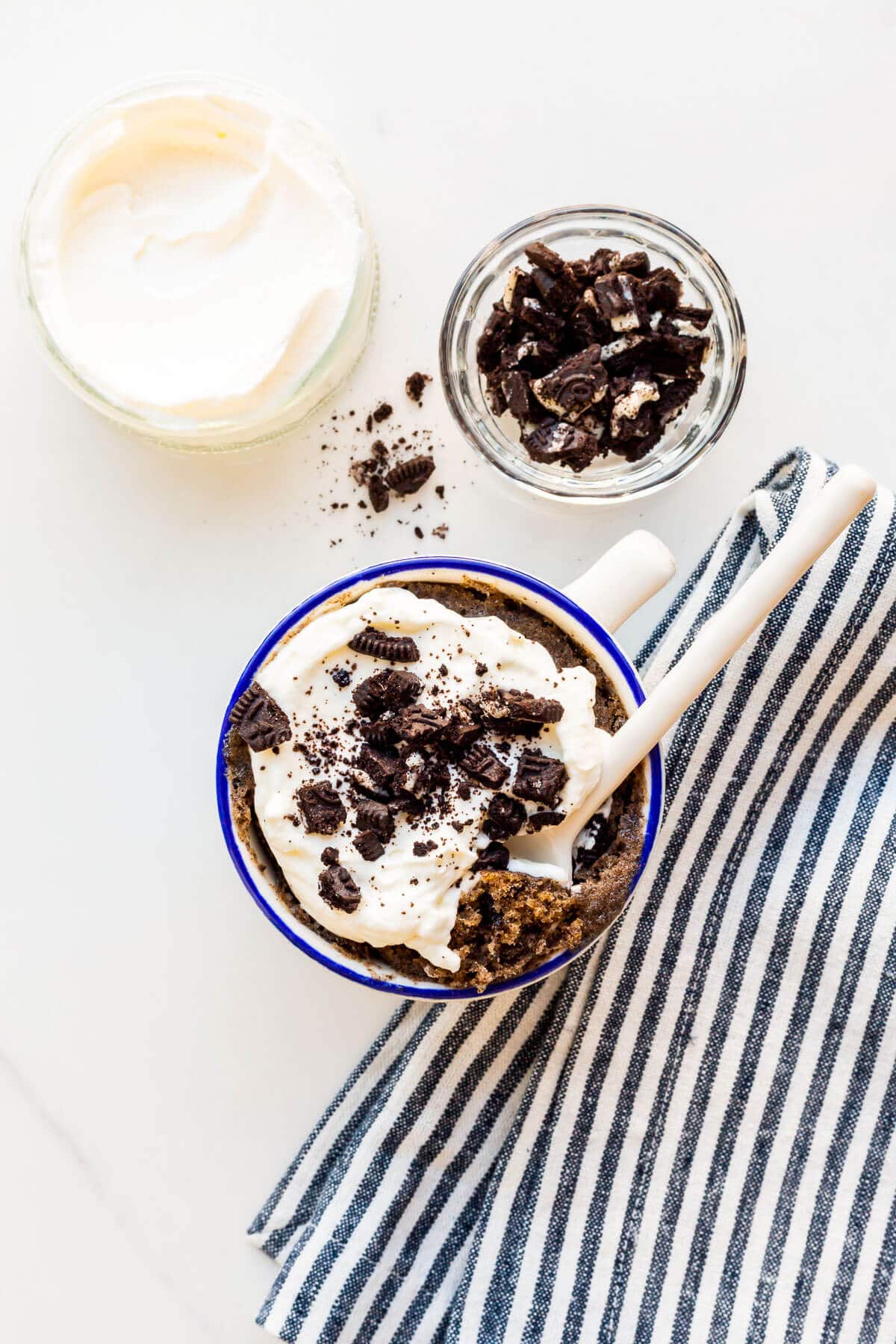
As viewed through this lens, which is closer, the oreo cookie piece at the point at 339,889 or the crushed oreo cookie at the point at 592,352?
the oreo cookie piece at the point at 339,889

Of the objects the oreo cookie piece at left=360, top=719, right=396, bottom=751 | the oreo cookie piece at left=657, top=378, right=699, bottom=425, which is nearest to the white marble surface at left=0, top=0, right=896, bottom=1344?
the oreo cookie piece at left=657, top=378, right=699, bottom=425

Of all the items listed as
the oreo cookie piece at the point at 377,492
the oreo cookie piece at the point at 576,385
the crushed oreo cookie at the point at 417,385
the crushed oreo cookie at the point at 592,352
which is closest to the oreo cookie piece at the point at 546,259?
the crushed oreo cookie at the point at 592,352

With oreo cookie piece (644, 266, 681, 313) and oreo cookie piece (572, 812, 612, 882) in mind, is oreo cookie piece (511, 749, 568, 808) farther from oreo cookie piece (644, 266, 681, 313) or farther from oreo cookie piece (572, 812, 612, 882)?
oreo cookie piece (644, 266, 681, 313)

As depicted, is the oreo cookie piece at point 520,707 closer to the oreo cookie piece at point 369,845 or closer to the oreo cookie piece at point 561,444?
the oreo cookie piece at point 369,845

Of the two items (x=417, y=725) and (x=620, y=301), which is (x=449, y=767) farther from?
(x=620, y=301)

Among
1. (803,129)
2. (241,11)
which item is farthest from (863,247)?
(241,11)

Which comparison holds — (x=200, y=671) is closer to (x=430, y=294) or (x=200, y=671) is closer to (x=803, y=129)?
(x=430, y=294)

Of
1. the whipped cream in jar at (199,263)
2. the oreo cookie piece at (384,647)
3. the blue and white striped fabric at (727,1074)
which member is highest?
the whipped cream in jar at (199,263)

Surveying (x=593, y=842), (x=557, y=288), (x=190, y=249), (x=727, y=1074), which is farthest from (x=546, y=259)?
(x=727, y=1074)
